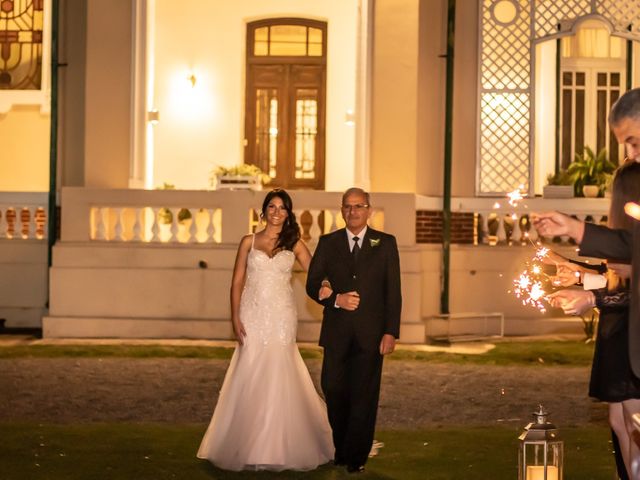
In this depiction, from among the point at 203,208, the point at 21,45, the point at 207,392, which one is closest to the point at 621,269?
the point at 207,392

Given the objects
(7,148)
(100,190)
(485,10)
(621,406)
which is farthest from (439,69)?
(621,406)

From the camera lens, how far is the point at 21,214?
18016 mm

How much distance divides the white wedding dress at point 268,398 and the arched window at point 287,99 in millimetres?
11733

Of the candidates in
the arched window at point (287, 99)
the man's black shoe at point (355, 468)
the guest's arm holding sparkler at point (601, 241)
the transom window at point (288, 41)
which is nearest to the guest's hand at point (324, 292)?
the man's black shoe at point (355, 468)

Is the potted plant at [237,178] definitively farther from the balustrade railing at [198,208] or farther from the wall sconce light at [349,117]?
the wall sconce light at [349,117]

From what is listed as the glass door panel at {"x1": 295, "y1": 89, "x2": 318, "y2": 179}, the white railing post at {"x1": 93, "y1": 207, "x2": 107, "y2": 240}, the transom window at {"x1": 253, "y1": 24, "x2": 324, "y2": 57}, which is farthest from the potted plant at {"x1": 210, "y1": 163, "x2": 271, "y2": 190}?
the transom window at {"x1": 253, "y1": 24, "x2": 324, "y2": 57}

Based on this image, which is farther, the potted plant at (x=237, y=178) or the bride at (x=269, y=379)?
the potted plant at (x=237, y=178)

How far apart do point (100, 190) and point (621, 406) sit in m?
11.3

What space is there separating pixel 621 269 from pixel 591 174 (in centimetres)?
1326

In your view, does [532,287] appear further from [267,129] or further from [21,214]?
[267,129]

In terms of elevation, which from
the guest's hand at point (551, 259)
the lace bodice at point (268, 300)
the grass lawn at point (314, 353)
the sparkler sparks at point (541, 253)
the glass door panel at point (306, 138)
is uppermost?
the glass door panel at point (306, 138)

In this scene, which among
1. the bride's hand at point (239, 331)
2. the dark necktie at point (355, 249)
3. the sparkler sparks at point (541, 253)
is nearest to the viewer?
the sparkler sparks at point (541, 253)

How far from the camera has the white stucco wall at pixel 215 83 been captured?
21.2 m

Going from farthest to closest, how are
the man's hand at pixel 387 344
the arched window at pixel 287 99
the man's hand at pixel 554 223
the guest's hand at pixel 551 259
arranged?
the arched window at pixel 287 99 < the man's hand at pixel 387 344 < the guest's hand at pixel 551 259 < the man's hand at pixel 554 223
